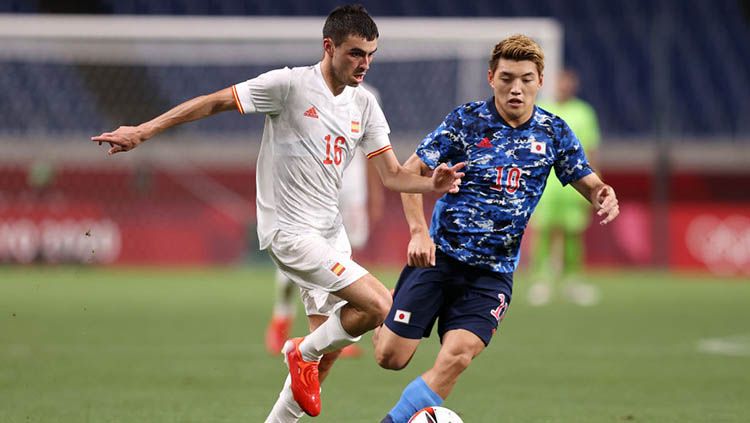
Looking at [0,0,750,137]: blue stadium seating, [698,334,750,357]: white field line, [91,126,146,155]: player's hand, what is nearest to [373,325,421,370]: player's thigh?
[91,126,146,155]: player's hand

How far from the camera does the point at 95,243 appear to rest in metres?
17.6

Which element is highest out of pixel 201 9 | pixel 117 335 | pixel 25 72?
pixel 201 9

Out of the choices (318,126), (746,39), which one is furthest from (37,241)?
(746,39)

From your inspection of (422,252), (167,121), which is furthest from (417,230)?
(167,121)

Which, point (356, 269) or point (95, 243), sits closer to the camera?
point (356, 269)

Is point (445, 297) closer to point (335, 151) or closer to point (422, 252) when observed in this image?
point (422, 252)

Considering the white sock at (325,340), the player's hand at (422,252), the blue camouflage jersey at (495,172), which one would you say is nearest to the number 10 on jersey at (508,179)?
the blue camouflage jersey at (495,172)

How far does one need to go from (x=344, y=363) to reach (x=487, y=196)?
3.57 m

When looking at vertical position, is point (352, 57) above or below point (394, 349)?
above

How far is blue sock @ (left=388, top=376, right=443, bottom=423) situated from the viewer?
5.17 m

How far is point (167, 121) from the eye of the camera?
509 centimetres

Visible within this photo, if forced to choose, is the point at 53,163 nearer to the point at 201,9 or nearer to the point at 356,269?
the point at 201,9

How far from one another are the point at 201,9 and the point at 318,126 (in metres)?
18.5

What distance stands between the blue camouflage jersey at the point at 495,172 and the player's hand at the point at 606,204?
20cm
